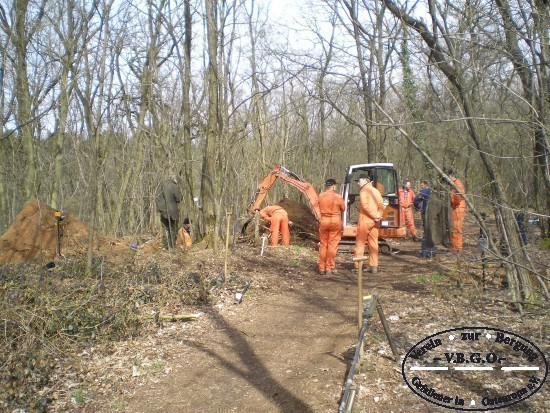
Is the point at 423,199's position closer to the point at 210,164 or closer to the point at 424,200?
the point at 424,200

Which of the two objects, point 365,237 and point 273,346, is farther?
point 365,237

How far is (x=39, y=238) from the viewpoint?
37.2 ft

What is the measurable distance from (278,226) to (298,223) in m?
1.56

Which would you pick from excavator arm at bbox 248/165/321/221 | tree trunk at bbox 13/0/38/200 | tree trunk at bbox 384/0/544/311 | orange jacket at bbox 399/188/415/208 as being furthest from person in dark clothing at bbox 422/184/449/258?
tree trunk at bbox 13/0/38/200

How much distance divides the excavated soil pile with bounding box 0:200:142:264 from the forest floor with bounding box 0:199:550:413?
2.72 m

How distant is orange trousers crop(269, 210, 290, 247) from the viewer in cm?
1359

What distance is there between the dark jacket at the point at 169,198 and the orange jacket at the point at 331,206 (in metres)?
4.75

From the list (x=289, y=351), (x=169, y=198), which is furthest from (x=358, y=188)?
(x=289, y=351)

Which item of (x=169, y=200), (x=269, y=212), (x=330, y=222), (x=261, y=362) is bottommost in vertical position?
(x=261, y=362)

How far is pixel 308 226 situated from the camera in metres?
15.2

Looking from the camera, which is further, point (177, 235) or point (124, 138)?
point (124, 138)

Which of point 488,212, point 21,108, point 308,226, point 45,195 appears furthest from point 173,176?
point 45,195

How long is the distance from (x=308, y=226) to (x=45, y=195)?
45.2 ft

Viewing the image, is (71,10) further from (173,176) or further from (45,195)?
(45,195)
